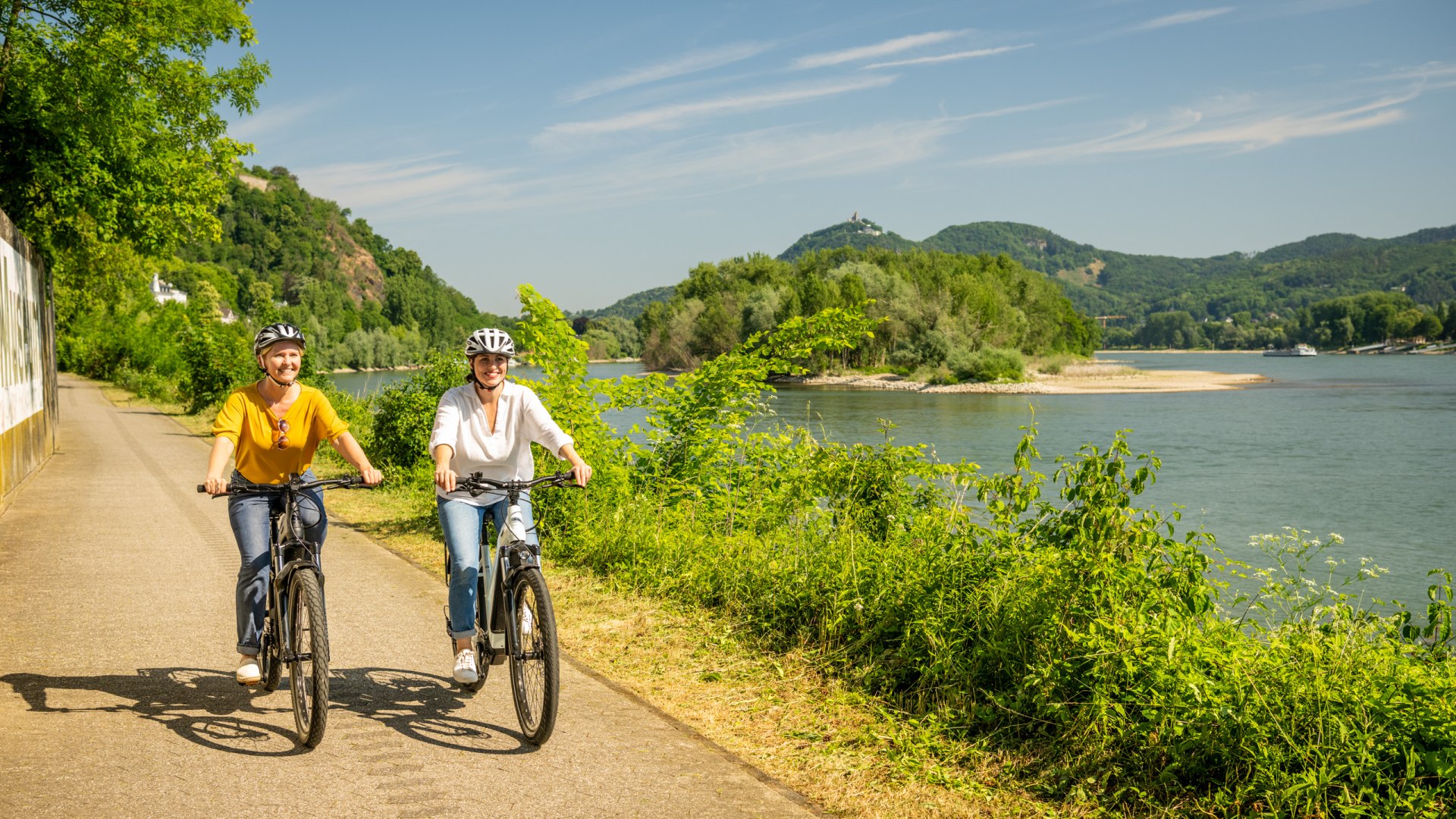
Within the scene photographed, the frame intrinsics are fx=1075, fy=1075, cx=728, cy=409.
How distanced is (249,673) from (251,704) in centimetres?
32

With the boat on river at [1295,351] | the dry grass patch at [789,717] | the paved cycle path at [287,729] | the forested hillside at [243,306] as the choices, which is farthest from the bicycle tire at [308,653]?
the boat on river at [1295,351]

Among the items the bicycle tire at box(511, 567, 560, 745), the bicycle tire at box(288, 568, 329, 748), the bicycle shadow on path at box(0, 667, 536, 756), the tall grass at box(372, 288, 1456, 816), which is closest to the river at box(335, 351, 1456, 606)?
the tall grass at box(372, 288, 1456, 816)

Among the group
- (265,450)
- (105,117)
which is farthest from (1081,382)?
(265,450)

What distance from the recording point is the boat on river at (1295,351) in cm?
16475

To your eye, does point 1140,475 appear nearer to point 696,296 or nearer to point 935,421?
point 935,421

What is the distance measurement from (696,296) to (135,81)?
339 feet

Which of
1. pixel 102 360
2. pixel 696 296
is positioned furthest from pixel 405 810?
pixel 696 296

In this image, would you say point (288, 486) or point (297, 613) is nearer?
point (297, 613)

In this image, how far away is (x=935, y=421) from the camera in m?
47.3

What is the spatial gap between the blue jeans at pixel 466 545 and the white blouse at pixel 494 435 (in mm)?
50

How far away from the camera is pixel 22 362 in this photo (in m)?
14.2

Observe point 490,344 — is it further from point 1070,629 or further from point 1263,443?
point 1263,443

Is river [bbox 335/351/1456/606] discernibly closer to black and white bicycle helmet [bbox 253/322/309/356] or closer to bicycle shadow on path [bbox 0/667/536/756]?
bicycle shadow on path [bbox 0/667/536/756]

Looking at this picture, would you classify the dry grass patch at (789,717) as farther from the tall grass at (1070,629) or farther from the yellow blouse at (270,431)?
the yellow blouse at (270,431)
